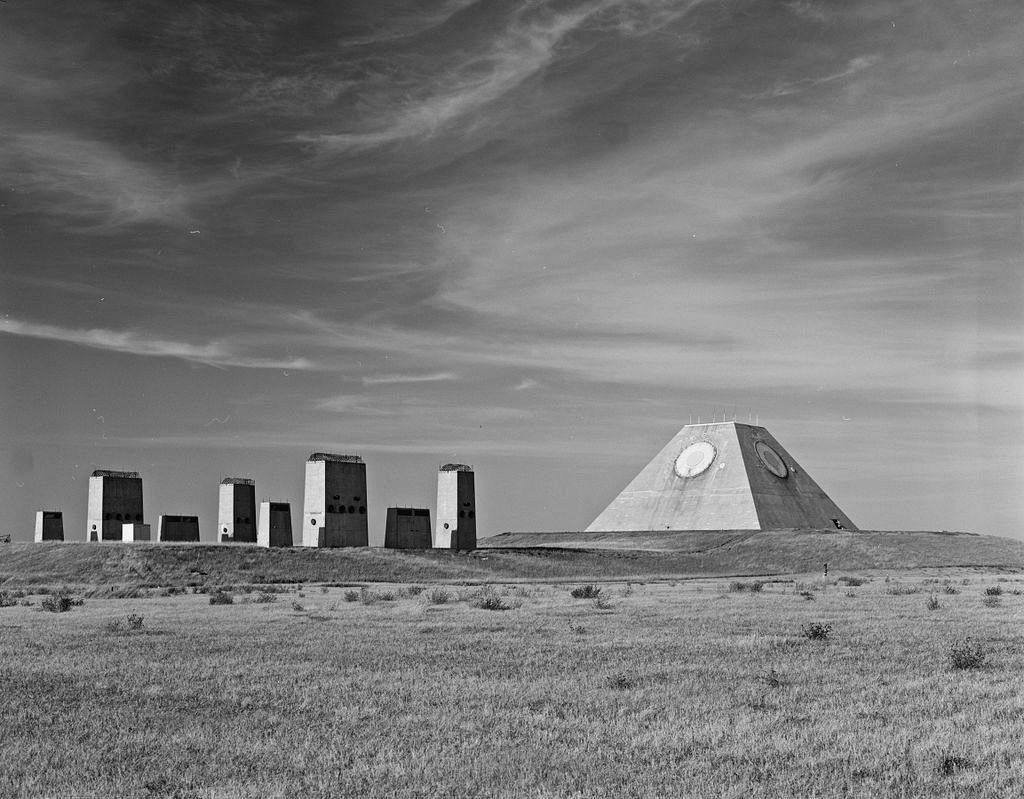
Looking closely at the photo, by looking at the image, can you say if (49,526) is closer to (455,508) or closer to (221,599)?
(455,508)

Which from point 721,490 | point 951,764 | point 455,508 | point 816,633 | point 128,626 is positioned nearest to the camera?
point 951,764

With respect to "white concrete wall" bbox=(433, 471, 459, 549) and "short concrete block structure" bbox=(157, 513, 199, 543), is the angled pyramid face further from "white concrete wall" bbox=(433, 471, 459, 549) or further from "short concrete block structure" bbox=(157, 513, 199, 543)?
"short concrete block structure" bbox=(157, 513, 199, 543)

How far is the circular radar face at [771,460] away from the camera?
318 ft

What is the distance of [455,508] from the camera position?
5925cm

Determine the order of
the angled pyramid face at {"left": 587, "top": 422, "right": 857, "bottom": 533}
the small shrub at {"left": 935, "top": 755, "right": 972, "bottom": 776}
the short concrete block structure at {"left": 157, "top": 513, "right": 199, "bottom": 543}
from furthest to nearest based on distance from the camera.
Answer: the angled pyramid face at {"left": 587, "top": 422, "right": 857, "bottom": 533} → the short concrete block structure at {"left": 157, "top": 513, "right": 199, "bottom": 543} → the small shrub at {"left": 935, "top": 755, "right": 972, "bottom": 776}

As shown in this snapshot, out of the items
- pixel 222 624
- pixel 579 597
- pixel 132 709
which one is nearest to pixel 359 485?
pixel 579 597

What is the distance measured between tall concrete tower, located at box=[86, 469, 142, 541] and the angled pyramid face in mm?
41914

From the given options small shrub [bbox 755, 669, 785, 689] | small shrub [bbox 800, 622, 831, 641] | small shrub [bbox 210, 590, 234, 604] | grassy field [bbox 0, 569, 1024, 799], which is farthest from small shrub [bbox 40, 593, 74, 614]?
small shrub [bbox 755, 669, 785, 689]

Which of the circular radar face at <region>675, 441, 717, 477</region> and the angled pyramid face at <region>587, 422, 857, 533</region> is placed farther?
the circular radar face at <region>675, 441, 717, 477</region>

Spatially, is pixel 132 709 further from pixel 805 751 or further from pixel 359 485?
pixel 359 485

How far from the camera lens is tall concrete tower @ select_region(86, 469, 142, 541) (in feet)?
199

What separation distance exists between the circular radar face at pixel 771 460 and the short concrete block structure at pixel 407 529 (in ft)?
150

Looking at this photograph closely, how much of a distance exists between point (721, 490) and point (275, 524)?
145 feet

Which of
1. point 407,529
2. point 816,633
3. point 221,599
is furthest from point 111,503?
point 816,633
